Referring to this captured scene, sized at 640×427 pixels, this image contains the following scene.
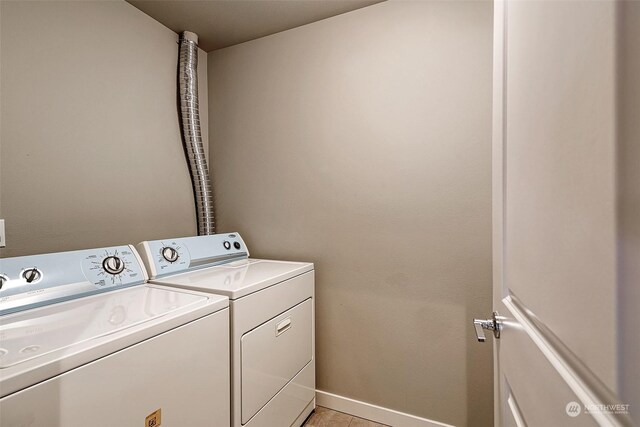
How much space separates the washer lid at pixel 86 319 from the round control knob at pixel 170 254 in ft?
0.93

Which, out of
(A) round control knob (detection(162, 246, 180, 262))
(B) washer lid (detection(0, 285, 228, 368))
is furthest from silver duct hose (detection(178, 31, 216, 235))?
(B) washer lid (detection(0, 285, 228, 368))

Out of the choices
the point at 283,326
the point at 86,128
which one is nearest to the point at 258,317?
the point at 283,326

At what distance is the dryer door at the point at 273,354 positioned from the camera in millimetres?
1167

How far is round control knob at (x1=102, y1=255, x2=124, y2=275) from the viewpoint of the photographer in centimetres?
120

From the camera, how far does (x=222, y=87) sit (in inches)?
85.4

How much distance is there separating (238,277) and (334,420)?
43.6 inches

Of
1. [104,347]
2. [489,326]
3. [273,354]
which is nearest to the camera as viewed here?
[104,347]

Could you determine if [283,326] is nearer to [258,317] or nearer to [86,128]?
[258,317]

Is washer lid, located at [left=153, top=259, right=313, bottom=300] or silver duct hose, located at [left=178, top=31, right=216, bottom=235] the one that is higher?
silver duct hose, located at [left=178, top=31, right=216, bottom=235]

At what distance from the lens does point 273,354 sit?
4.39 ft

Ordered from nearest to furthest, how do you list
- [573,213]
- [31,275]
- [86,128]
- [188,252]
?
1. [573,213]
2. [31,275]
3. [86,128]
4. [188,252]

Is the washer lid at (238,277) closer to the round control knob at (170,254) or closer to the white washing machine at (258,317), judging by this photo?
the white washing machine at (258,317)

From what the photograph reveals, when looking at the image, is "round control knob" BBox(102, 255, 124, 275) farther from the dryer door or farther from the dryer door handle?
the dryer door handle
